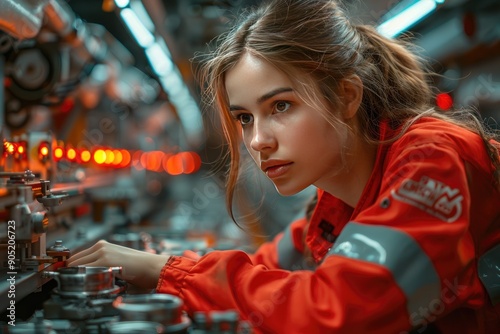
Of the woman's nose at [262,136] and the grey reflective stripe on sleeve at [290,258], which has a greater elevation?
the woman's nose at [262,136]

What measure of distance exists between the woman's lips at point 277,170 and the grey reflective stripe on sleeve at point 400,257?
31 centimetres

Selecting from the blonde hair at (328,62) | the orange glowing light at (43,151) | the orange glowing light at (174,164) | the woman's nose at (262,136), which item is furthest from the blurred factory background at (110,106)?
→ the orange glowing light at (174,164)

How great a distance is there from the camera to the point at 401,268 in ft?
3.87

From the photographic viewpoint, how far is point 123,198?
416cm

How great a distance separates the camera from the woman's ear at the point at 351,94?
5.19 feet

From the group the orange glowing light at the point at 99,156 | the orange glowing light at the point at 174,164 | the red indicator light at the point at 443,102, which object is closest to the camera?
the red indicator light at the point at 443,102

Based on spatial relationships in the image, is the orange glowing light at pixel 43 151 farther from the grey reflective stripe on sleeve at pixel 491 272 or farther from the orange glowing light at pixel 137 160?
the orange glowing light at pixel 137 160

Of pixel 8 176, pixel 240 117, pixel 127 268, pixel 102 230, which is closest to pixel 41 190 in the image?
pixel 8 176

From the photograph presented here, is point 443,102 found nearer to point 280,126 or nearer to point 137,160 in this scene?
point 280,126

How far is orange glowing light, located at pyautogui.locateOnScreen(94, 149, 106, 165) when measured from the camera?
18.1 feet

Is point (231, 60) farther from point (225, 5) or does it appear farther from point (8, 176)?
point (225, 5)

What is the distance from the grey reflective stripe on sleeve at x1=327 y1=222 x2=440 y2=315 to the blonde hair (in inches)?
15.3

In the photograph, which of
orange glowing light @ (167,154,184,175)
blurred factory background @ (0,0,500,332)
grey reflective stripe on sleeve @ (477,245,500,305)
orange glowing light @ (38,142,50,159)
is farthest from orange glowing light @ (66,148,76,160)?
orange glowing light @ (167,154,184,175)

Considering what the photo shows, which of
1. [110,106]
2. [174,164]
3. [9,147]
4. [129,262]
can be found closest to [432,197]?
[129,262]
